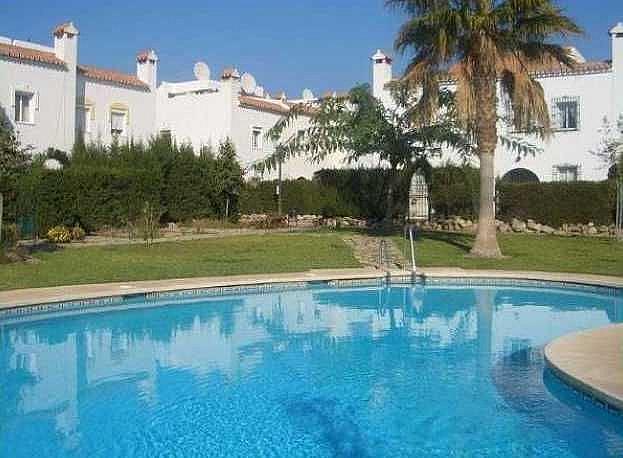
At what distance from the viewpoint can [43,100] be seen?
3412cm

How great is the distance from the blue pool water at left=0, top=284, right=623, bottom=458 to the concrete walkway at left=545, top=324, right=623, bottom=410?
0.61 ft

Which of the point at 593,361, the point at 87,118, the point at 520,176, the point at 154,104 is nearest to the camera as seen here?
the point at 593,361

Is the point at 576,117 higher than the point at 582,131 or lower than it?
higher

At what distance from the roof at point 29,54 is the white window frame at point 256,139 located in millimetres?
11912

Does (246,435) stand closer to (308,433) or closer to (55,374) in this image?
(308,433)

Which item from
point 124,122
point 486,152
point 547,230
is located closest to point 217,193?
point 124,122

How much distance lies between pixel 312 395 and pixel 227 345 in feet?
10.4

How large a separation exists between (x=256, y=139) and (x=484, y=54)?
2504cm

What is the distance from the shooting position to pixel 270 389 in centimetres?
891

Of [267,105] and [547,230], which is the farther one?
[267,105]

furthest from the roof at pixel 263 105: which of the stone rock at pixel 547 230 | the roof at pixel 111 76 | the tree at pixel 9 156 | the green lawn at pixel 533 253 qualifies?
the stone rock at pixel 547 230

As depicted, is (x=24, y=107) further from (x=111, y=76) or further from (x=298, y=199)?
(x=298, y=199)

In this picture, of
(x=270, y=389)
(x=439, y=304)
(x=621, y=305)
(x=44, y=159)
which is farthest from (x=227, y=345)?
(x=44, y=159)

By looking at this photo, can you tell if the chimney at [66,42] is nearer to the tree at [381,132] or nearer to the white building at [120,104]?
the white building at [120,104]
